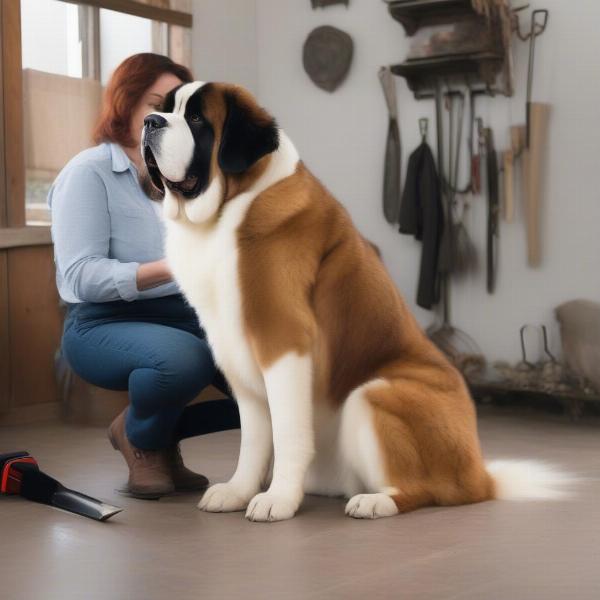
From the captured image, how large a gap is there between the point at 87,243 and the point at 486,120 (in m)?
2.65

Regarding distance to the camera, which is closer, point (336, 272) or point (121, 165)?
point (336, 272)

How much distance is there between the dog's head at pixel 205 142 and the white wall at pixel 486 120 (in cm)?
256

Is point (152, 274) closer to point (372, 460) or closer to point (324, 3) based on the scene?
point (372, 460)

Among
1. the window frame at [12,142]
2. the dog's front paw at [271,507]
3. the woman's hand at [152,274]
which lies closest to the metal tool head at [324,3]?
the window frame at [12,142]

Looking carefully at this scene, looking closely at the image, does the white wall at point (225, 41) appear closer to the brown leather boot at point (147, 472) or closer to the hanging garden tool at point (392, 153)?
the hanging garden tool at point (392, 153)

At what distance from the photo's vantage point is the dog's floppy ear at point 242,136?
2.44 m

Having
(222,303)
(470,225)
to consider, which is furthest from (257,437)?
(470,225)

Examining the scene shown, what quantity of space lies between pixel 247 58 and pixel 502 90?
155 centimetres

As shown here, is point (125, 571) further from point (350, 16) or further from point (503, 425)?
point (350, 16)

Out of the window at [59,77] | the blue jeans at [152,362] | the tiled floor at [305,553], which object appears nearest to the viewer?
the tiled floor at [305,553]

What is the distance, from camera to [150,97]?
2943 mm

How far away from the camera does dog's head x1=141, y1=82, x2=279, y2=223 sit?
241 centimetres

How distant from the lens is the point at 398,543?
2.30 m

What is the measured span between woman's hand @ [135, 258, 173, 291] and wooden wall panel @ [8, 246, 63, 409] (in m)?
1.79
